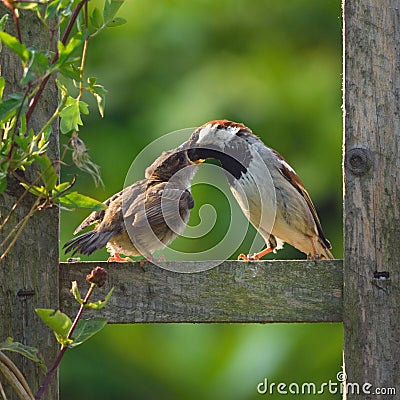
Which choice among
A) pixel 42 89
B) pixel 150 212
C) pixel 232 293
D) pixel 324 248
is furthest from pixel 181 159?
pixel 42 89

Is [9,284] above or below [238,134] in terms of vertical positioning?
below

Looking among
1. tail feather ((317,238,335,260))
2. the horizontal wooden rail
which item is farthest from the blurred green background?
the horizontal wooden rail

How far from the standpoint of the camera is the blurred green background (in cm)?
418

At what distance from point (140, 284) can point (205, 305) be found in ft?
0.46

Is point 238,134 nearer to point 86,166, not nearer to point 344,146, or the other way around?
point 344,146

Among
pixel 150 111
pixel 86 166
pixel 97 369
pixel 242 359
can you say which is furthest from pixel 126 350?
pixel 86 166

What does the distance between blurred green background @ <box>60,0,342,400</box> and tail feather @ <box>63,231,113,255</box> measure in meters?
1.51

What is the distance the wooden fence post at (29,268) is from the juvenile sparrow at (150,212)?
41 centimetres

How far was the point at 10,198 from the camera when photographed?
74.5 inches

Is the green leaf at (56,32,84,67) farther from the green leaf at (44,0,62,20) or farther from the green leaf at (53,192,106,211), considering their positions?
the green leaf at (53,192,106,211)

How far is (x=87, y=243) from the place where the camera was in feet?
7.43

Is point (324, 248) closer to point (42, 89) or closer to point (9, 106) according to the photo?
point (42, 89)

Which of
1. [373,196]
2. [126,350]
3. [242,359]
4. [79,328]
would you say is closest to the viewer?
[79,328]

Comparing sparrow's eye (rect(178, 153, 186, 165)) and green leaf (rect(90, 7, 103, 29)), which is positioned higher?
sparrow's eye (rect(178, 153, 186, 165))
